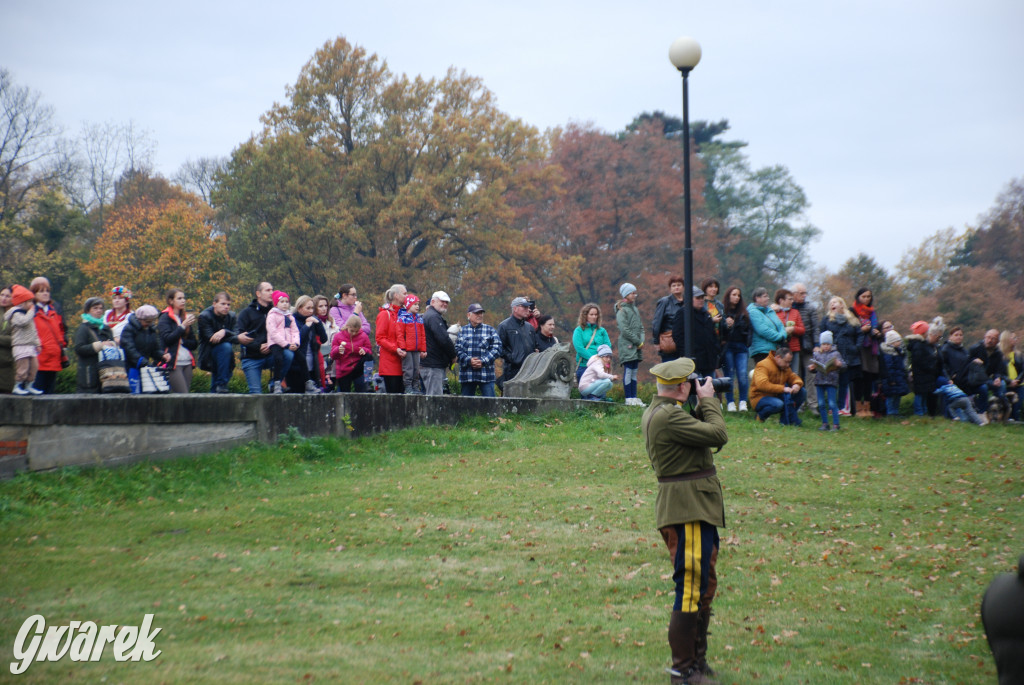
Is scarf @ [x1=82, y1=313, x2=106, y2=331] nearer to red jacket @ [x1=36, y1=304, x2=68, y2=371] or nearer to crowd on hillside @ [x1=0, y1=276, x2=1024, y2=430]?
crowd on hillside @ [x1=0, y1=276, x2=1024, y2=430]

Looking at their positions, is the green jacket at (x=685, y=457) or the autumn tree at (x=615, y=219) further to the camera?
the autumn tree at (x=615, y=219)

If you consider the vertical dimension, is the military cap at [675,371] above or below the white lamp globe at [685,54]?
below

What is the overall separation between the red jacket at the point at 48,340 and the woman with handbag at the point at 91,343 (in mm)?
556

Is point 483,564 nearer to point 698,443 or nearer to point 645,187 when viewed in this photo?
point 698,443

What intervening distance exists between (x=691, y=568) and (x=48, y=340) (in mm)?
10264

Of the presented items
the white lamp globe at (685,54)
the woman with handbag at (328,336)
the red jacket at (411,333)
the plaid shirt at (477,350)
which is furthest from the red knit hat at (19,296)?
the white lamp globe at (685,54)

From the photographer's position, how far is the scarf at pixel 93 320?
1215 centimetres

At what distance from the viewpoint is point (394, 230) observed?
121ft

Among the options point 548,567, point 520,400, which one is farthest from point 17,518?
point 520,400

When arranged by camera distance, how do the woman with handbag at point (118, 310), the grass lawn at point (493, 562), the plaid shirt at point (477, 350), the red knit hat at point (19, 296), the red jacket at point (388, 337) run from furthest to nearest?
the plaid shirt at point (477, 350) < the red jacket at point (388, 337) < the woman with handbag at point (118, 310) < the red knit hat at point (19, 296) < the grass lawn at point (493, 562)

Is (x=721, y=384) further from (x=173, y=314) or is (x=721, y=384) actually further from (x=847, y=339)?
(x=847, y=339)

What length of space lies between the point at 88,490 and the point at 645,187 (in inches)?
1358

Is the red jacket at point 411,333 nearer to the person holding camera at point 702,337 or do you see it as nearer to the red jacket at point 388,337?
the red jacket at point 388,337

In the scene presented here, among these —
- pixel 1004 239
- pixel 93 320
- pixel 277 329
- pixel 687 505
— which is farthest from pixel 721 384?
pixel 1004 239
